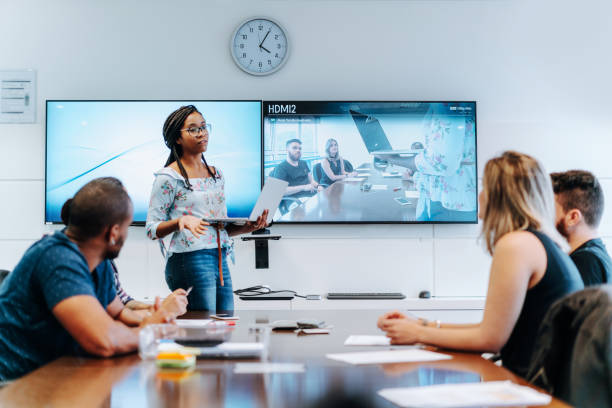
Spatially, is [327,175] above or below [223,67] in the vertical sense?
below

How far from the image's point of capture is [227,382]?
1.20m

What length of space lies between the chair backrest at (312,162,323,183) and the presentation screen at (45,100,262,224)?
367 millimetres

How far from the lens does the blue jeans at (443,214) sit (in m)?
3.84

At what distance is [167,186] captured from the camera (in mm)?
2514

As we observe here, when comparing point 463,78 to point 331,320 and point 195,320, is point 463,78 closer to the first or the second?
point 331,320

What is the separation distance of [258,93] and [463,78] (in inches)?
55.8

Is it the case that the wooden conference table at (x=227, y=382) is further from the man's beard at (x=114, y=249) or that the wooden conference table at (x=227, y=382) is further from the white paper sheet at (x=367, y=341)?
the man's beard at (x=114, y=249)

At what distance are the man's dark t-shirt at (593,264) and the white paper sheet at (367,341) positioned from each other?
32.7 inches

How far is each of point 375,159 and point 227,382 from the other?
9.20 feet

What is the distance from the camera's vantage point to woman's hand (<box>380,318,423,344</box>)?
1570 millimetres

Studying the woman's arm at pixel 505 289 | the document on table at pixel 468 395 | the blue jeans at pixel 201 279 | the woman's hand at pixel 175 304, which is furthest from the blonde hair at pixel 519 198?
the blue jeans at pixel 201 279

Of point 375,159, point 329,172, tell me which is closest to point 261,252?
point 329,172

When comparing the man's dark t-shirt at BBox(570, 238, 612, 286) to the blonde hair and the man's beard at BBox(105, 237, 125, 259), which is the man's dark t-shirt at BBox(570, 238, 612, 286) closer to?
the blonde hair

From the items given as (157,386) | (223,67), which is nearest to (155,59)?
(223,67)
